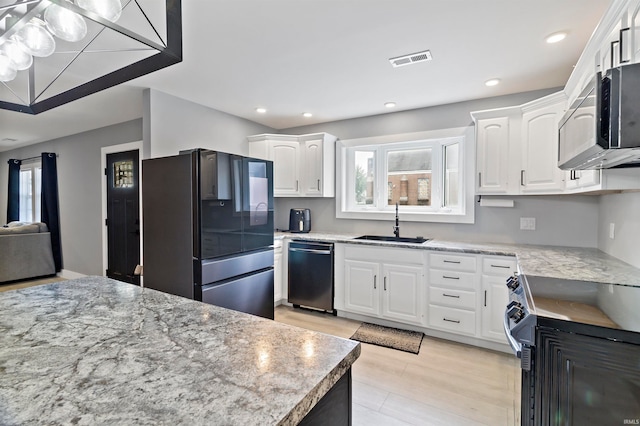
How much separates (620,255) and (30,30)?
3.71m

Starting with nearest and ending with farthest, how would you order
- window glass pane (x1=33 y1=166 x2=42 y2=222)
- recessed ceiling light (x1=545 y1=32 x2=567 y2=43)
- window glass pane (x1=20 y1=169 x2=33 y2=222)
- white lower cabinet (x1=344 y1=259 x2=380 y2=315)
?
recessed ceiling light (x1=545 y1=32 x2=567 y2=43) < white lower cabinet (x1=344 y1=259 x2=380 y2=315) < window glass pane (x1=33 y1=166 x2=42 y2=222) < window glass pane (x1=20 y1=169 x2=33 y2=222)

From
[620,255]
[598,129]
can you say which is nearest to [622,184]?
[620,255]

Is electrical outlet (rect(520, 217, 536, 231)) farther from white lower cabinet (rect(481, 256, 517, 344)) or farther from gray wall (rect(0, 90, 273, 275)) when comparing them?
gray wall (rect(0, 90, 273, 275))

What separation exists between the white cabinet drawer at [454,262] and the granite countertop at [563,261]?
0.07 m

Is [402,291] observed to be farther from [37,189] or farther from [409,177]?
[37,189]

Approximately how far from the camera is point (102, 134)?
4.72m

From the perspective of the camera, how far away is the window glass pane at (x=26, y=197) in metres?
6.26

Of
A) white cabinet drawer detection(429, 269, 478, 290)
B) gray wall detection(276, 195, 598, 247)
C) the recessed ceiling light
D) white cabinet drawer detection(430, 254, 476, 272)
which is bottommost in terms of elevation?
white cabinet drawer detection(429, 269, 478, 290)

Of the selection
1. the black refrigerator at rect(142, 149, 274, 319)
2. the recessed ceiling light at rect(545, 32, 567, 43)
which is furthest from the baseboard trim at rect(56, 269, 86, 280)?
the recessed ceiling light at rect(545, 32, 567, 43)

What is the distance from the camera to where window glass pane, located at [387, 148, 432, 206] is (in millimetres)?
3785

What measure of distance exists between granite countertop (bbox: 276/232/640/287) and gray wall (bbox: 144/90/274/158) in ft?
6.86

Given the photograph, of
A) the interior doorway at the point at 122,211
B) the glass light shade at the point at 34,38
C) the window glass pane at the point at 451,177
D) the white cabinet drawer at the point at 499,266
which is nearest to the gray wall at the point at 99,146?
the interior doorway at the point at 122,211

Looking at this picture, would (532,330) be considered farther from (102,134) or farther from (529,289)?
(102,134)

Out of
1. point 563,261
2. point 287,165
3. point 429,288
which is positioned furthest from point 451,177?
point 287,165
